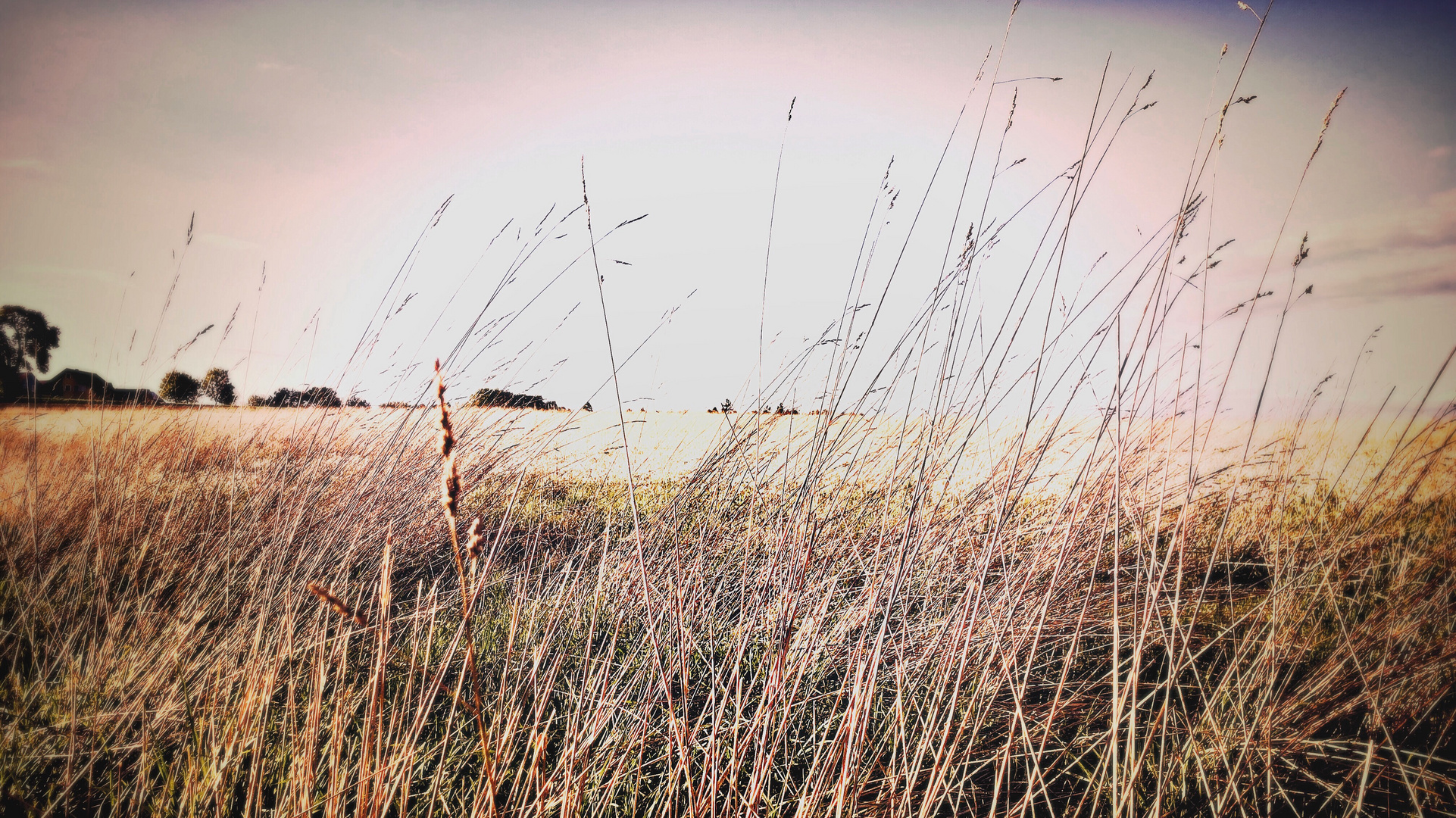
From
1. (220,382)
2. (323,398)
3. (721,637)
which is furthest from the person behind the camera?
(220,382)

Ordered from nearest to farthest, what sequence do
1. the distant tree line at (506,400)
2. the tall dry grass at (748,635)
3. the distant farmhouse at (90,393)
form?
the tall dry grass at (748,635)
the distant farmhouse at (90,393)
the distant tree line at (506,400)

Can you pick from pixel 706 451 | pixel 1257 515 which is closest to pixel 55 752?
pixel 706 451

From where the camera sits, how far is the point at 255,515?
7.39ft

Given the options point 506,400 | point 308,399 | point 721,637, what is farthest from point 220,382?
point 721,637

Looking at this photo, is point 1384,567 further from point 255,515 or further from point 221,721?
point 255,515

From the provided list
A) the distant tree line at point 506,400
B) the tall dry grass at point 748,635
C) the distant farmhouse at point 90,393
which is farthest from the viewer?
the distant tree line at point 506,400

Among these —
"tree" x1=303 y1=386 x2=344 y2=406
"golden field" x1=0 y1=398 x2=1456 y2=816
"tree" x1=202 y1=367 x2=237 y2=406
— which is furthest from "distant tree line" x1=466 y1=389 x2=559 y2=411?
"tree" x1=202 y1=367 x2=237 y2=406

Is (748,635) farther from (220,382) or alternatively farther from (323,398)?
(220,382)

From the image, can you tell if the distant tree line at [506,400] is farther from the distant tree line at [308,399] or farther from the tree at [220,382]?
the tree at [220,382]

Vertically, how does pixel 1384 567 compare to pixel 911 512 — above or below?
below

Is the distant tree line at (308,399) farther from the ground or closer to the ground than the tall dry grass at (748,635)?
farther from the ground

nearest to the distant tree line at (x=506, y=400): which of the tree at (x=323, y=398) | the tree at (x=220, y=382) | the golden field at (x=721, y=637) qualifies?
the golden field at (x=721, y=637)

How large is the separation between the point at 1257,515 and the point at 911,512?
292 centimetres

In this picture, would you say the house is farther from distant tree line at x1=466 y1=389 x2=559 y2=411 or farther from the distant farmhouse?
distant tree line at x1=466 y1=389 x2=559 y2=411
